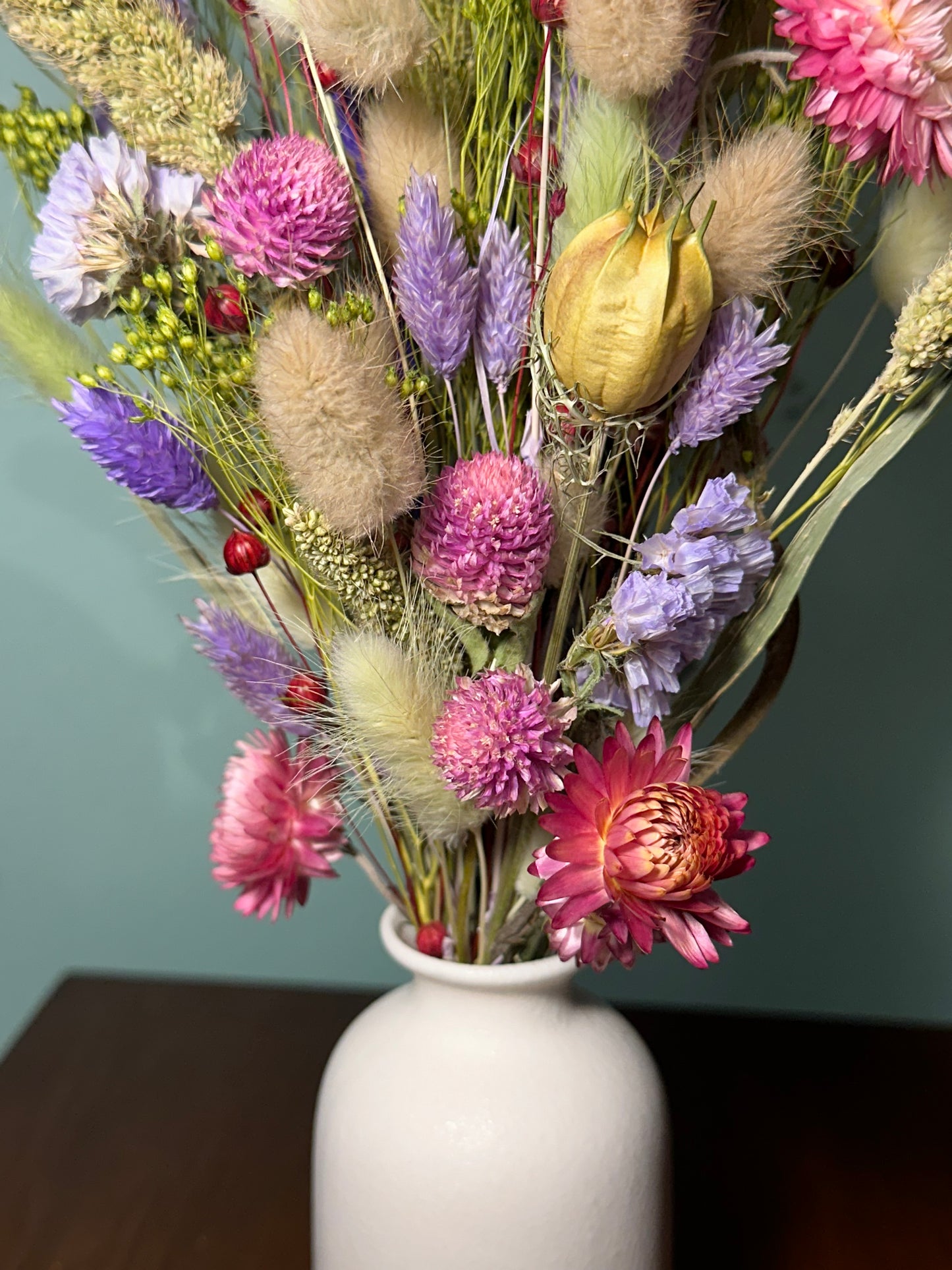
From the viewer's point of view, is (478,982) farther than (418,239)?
Yes

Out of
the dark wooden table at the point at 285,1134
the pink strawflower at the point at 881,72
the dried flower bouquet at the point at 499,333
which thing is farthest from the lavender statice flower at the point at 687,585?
the dark wooden table at the point at 285,1134

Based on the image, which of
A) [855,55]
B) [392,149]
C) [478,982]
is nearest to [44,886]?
[478,982]

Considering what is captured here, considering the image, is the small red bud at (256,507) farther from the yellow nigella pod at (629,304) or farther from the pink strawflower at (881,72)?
the pink strawflower at (881,72)

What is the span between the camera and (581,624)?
51 centimetres

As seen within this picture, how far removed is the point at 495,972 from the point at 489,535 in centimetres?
20

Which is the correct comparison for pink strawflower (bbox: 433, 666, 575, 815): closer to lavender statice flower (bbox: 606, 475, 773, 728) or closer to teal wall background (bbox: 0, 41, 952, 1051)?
lavender statice flower (bbox: 606, 475, 773, 728)

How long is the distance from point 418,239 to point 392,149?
5cm

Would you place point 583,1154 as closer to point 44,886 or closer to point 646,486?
point 646,486

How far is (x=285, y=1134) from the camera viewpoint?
746 millimetres

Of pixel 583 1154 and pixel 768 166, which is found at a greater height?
pixel 768 166

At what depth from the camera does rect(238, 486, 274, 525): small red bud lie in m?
0.48

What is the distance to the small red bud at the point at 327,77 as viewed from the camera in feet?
1.46

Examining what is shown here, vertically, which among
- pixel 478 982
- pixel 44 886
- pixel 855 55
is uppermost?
pixel 855 55

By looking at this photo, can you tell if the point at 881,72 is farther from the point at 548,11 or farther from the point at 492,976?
the point at 492,976
